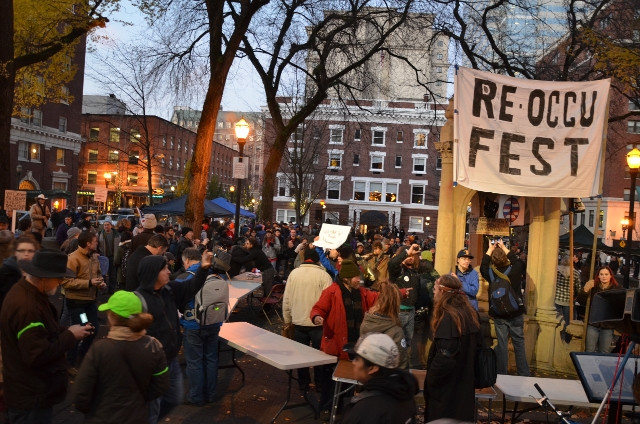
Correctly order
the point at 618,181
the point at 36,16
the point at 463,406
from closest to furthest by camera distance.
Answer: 1. the point at 463,406
2. the point at 36,16
3. the point at 618,181

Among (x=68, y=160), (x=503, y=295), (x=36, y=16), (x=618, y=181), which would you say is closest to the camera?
(x=503, y=295)

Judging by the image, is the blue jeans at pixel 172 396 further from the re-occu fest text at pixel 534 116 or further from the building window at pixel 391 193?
the building window at pixel 391 193

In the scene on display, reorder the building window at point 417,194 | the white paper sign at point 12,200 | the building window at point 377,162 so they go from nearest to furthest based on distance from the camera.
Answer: the white paper sign at point 12,200, the building window at point 377,162, the building window at point 417,194

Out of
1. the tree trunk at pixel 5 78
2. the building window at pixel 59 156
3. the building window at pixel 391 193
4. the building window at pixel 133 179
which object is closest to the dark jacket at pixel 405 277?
the tree trunk at pixel 5 78

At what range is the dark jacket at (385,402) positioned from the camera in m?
2.99

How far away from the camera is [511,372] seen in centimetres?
871

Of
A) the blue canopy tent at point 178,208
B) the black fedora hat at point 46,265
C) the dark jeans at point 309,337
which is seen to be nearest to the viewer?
the black fedora hat at point 46,265

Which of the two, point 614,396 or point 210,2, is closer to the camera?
point 614,396

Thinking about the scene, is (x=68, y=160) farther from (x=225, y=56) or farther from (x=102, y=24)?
(x=225, y=56)

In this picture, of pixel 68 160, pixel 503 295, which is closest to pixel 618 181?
pixel 68 160

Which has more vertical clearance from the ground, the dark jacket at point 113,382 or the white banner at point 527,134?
the white banner at point 527,134

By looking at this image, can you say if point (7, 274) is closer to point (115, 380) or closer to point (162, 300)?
point (162, 300)

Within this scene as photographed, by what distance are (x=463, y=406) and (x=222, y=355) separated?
5528 millimetres

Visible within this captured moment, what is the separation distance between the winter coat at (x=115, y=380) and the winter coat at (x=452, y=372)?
7.84 ft
